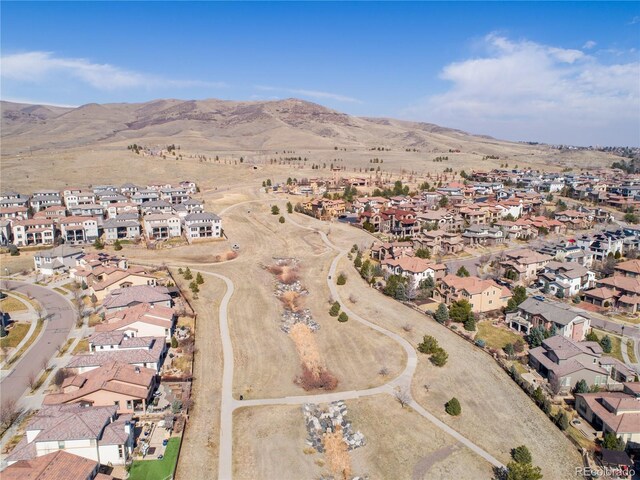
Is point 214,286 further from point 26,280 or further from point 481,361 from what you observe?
point 481,361

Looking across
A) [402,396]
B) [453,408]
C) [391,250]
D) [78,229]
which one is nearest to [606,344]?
[453,408]

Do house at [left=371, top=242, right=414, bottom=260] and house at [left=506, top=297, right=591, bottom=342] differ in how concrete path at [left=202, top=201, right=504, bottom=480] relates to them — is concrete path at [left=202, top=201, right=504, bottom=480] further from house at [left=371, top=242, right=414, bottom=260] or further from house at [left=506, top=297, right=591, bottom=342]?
house at [left=371, top=242, right=414, bottom=260]

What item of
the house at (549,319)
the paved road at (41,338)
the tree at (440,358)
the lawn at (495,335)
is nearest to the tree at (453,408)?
the tree at (440,358)

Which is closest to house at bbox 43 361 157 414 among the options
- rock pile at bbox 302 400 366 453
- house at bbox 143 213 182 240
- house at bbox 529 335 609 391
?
rock pile at bbox 302 400 366 453

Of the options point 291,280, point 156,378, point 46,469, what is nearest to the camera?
point 46,469

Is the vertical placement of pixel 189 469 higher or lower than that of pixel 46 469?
lower

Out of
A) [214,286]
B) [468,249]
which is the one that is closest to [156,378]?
[214,286]

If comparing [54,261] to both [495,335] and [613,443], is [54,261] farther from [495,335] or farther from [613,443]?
[613,443]
